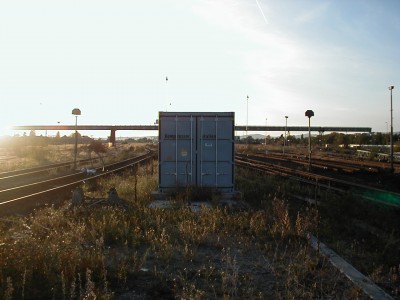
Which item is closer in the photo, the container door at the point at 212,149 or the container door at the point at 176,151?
the container door at the point at 176,151

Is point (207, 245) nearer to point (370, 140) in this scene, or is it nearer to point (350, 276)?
point (350, 276)

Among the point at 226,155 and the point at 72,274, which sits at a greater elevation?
the point at 226,155

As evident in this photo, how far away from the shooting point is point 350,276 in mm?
6574

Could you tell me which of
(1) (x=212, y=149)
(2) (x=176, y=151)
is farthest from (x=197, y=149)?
(2) (x=176, y=151)

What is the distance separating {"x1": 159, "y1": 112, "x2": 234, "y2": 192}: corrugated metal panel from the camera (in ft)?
53.5

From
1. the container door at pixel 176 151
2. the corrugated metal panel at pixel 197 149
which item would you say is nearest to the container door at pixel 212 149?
the corrugated metal panel at pixel 197 149

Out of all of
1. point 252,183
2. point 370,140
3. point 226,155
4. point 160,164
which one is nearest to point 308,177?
point 252,183

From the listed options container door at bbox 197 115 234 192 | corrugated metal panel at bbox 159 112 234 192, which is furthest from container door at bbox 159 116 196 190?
container door at bbox 197 115 234 192

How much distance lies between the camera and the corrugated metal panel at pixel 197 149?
16312 millimetres

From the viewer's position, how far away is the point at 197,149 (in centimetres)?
1645

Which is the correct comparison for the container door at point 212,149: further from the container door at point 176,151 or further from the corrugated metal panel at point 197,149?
the container door at point 176,151

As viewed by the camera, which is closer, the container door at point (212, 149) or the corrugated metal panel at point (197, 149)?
the corrugated metal panel at point (197, 149)

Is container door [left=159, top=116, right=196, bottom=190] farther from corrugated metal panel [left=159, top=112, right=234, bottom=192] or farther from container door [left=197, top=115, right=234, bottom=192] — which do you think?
container door [left=197, top=115, right=234, bottom=192]

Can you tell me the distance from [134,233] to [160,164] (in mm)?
7545
